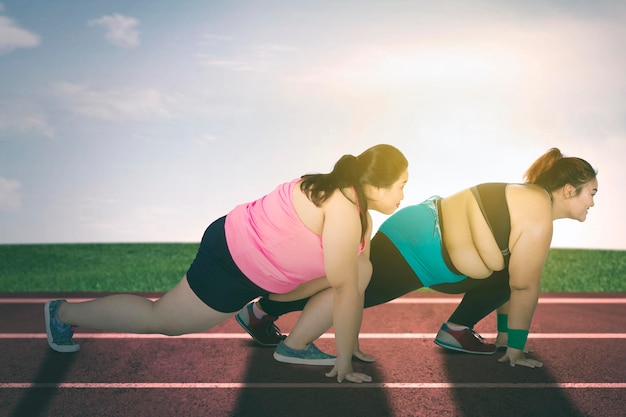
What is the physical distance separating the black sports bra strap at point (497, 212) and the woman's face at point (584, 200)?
0.40 meters

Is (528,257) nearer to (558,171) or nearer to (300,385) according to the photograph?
(558,171)

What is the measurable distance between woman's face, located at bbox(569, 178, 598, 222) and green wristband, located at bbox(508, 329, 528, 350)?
0.77m

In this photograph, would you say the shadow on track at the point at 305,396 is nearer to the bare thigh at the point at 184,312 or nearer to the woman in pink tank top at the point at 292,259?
the woman in pink tank top at the point at 292,259

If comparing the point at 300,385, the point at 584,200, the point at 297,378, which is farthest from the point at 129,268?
the point at 584,200

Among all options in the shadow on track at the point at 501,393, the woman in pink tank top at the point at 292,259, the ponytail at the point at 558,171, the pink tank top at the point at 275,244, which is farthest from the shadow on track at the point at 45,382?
the ponytail at the point at 558,171

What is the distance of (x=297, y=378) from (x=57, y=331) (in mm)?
1724

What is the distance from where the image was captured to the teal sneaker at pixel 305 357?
13.5 ft

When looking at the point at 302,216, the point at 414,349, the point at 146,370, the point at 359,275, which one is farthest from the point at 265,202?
the point at 414,349

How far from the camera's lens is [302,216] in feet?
11.8

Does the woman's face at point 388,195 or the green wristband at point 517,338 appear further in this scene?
the green wristband at point 517,338

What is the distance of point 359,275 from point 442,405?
2.81ft

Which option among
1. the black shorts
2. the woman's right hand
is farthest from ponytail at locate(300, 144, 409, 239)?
the woman's right hand

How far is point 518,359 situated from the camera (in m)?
4.10

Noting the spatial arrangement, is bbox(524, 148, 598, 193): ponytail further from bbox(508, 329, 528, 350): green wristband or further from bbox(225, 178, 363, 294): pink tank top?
bbox(225, 178, 363, 294): pink tank top
